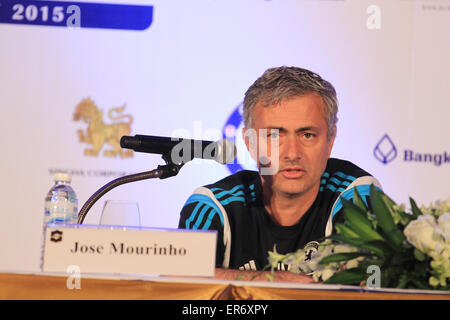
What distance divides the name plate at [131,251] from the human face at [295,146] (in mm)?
1395

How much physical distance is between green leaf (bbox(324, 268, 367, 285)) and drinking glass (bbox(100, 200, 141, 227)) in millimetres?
385

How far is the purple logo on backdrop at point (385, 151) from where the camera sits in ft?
9.09

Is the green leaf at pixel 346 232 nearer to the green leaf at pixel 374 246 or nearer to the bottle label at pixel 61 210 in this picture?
the green leaf at pixel 374 246

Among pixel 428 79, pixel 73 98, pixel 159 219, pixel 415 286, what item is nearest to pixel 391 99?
pixel 428 79

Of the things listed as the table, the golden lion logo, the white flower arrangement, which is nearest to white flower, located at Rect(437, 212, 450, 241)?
the white flower arrangement

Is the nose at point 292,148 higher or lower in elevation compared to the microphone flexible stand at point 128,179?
higher

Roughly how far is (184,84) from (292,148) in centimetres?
65

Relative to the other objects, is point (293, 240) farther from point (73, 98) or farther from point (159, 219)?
point (73, 98)

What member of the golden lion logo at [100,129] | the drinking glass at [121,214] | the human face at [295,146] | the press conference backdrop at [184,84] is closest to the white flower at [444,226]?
the drinking glass at [121,214]

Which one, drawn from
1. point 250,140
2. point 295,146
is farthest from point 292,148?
point 250,140

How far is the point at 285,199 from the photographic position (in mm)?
2477

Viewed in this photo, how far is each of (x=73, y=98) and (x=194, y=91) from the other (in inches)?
22.0

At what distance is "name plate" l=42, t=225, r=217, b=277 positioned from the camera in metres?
1.09

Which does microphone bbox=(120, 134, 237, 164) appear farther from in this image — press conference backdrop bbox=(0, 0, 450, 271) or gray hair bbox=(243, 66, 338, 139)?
press conference backdrop bbox=(0, 0, 450, 271)
